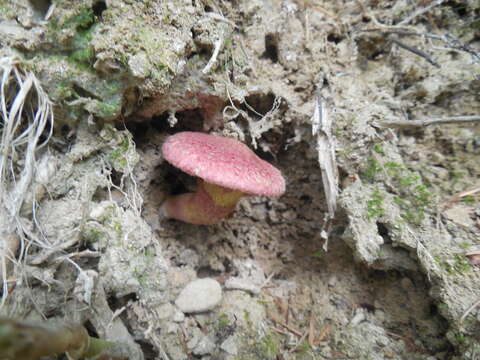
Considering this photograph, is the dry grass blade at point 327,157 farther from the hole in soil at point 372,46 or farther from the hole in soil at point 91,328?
the hole in soil at point 91,328

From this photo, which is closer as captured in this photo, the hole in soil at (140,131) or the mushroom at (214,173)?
the mushroom at (214,173)

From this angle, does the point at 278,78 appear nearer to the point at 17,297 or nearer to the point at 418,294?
the point at 418,294

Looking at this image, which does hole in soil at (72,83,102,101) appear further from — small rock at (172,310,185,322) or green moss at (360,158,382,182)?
green moss at (360,158,382,182)

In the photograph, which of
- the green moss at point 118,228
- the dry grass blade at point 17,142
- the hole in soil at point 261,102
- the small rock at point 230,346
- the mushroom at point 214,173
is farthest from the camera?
the hole in soil at point 261,102

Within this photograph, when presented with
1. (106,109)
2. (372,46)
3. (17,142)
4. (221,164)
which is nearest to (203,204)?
(221,164)

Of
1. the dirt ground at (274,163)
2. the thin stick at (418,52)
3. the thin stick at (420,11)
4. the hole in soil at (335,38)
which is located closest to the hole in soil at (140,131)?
the dirt ground at (274,163)

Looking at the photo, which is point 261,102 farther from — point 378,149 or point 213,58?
point 378,149

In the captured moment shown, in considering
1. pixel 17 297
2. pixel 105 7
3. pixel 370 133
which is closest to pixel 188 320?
pixel 17 297
